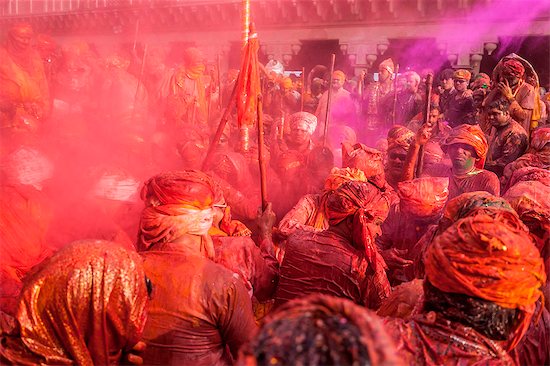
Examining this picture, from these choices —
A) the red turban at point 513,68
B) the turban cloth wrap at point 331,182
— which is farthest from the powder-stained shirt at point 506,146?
the turban cloth wrap at point 331,182

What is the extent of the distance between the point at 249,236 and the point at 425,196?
156 centimetres

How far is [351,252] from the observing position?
3428 millimetres

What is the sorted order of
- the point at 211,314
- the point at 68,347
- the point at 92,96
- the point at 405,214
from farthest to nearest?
the point at 92,96
the point at 405,214
the point at 211,314
the point at 68,347

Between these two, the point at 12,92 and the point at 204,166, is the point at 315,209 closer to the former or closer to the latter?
the point at 204,166

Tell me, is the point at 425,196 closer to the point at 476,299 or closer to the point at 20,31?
the point at 476,299

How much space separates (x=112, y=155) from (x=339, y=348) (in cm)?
575

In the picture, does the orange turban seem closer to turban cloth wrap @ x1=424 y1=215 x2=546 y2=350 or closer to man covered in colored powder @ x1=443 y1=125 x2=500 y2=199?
man covered in colored powder @ x1=443 y1=125 x2=500 y2=199

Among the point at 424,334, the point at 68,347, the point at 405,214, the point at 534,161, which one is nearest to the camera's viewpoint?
the point at 424,334

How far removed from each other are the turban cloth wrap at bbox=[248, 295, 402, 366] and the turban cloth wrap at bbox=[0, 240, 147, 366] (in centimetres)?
98

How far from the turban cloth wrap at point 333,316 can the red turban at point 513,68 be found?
27.2 ft

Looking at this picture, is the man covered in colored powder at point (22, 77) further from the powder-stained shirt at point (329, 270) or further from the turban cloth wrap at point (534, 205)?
the turban cloth wrap at point (534, 205)

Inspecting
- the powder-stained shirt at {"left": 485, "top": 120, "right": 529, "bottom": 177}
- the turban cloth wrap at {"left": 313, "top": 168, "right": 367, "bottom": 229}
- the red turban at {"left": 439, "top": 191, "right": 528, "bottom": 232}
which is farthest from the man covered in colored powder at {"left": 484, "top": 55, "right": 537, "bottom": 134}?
the red turban at {"left": 439, "top": 191, "right": 528, "bottom": 232}

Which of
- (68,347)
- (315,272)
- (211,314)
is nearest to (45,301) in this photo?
(68,347)

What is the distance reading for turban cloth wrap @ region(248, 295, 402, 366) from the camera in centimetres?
110
